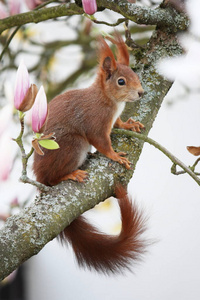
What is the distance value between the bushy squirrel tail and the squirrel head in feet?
0.52

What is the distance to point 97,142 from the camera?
66 centimetres

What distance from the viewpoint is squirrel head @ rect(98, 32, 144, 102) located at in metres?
0.63

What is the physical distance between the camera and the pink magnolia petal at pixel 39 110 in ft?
1.32

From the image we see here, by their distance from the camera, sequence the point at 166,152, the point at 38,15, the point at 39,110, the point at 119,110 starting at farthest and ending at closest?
the point at 119,110, the point at 38,15, the point at 166,152, the point at 39,110

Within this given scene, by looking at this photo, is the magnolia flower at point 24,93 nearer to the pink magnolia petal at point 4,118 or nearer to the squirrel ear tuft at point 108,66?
the pink magnolia petal at point 4,118

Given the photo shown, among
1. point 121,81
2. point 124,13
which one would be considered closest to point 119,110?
point 121,81

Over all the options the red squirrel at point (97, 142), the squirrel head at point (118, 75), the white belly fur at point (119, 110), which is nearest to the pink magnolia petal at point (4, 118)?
the red squirrel at point (97, 142)

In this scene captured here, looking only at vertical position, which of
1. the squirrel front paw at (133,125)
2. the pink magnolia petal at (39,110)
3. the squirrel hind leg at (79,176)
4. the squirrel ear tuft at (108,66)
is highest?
the pink magnolia petal at (39,110)

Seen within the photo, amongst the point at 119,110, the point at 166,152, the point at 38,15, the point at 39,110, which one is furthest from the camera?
the point at 119,110

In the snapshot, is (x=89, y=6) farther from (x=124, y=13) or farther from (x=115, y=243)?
(x=115, y=243)

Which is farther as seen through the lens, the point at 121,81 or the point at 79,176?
the point at 121,81

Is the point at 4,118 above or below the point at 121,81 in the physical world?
above

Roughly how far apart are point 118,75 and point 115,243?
249 mm

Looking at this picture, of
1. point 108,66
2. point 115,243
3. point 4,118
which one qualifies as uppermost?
point 4,118
